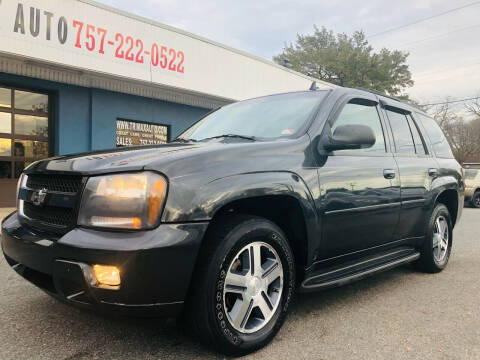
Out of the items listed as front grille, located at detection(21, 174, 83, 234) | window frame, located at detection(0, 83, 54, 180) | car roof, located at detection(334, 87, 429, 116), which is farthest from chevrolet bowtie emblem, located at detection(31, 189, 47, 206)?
window frame, located at detection(0, 83, 54, 180)

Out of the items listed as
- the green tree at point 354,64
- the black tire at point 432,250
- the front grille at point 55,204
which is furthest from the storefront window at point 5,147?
the green tree at point 354,64

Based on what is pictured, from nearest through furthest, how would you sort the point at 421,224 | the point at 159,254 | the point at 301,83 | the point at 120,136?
the point at 159,254
the point at 421,224
the point at 120,136
the point at 301,83

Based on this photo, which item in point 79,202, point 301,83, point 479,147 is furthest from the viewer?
point 479,147

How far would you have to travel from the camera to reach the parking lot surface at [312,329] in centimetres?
228

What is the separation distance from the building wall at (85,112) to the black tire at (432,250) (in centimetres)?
841

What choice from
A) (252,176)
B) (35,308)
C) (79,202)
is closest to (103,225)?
(79,202)

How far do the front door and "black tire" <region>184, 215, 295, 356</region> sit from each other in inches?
22.4

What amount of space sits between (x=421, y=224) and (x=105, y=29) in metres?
8.19

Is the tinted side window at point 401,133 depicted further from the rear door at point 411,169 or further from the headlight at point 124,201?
the headlight at point 124,201

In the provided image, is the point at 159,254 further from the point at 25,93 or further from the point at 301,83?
the point at 301,83

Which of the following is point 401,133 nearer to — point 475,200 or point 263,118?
point 263,118

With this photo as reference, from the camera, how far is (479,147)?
125 feet

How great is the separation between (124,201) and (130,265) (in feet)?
1.06

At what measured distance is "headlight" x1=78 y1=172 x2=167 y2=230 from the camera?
6.39ft
